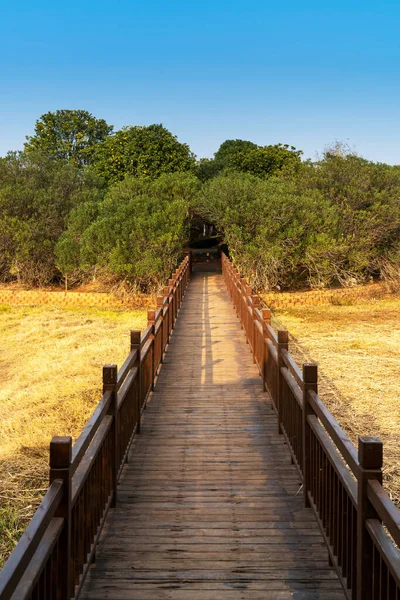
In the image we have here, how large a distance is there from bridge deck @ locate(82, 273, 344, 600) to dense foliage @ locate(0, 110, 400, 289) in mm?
14503

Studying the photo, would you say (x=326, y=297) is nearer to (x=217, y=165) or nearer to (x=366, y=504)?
(x=366, y=504)

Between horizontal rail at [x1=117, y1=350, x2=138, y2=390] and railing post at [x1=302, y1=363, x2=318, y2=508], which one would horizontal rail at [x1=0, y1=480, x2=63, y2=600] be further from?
railing post at [x1=302, y1=363, x2=318, y2=508]

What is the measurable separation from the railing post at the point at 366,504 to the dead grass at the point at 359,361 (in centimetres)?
297

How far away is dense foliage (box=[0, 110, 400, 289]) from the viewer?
21.5 metres

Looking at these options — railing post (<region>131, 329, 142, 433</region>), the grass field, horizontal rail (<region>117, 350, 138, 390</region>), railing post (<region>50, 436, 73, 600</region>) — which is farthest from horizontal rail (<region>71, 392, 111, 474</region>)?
the grass field

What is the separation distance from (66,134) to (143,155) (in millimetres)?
19179

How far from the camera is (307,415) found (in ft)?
13.4

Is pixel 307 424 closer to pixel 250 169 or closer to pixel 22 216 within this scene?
pixel 22 216

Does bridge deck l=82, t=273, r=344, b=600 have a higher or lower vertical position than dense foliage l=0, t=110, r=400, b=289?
lower

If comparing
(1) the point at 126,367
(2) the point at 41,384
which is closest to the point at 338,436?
(1) the point at 126,367

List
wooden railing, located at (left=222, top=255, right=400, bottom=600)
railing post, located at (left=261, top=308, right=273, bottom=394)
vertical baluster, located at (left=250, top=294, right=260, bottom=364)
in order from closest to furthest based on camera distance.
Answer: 1. wooden railing, located at (left=222, top=255, right=400, bottom=600)
2. railing post, located at (left=261, top=308, right=273, bottom=394)
3. vertical baluster, located at (left=250, top=294, right=260, bottom=364)

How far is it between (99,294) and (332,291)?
952 cm

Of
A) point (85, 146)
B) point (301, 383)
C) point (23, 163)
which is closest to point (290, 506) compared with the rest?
point (301, 383)

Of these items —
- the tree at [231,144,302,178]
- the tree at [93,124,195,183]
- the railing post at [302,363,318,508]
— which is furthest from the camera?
the tree at [231,144,302,178]
